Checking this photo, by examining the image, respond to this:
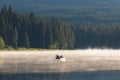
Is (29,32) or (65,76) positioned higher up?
(65,76)

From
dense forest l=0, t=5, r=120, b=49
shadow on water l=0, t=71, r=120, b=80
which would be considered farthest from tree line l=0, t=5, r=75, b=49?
shadow on water l=0, t=71, r=120, b=80

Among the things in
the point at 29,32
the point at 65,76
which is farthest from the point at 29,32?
the point at 65,76

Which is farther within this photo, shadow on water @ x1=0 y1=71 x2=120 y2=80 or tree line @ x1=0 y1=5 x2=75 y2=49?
tree line @ x1=0 y1=5 x2=75 y2=49

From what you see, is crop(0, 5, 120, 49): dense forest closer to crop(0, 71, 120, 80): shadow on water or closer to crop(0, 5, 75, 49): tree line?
crop(0, 5, 75, 49): tree line

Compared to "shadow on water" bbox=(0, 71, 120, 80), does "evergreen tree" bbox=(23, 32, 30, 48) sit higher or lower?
lower

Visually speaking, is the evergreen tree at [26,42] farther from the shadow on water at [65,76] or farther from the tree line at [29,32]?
the shadow on water at [65,76]

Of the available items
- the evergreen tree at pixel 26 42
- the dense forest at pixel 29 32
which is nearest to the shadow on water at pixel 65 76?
the dense forest at pixel 29 32

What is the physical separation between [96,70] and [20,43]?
92.3m

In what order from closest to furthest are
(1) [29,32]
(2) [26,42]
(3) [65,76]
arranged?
(3) [65,76] < (2) [26,42] < (1) [29,32]

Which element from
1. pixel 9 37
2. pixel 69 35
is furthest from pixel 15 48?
pixel 69 35

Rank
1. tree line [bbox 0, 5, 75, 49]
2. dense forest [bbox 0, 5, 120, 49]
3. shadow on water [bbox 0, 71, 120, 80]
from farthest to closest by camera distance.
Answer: tree line [bbox 0, 5, 75, 49] → dense forest [bbox 0, 5, 120, 49] → shadow on water [bbox 0, 71, 120, 80]

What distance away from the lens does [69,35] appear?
7431 inches

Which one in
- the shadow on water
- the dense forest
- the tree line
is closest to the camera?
the shadow on water

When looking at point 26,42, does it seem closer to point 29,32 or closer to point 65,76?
point 29,32
